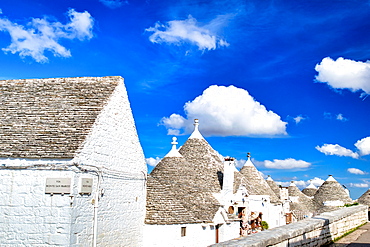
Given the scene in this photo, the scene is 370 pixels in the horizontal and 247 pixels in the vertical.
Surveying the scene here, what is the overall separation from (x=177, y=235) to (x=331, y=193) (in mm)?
25431

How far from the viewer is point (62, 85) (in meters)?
13.9

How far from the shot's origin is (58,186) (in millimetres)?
10398

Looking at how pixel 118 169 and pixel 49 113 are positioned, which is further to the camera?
pixel 118 169

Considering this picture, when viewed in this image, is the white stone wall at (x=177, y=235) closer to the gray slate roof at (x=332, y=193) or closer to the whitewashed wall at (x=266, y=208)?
the whitewashed wall at (x=266, y=208)

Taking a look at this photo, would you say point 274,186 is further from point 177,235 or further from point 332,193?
point 177,235

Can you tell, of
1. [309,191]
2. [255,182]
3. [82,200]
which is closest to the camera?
[82,200]

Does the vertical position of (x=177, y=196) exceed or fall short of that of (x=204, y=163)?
it falls short

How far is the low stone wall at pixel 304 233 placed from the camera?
7.17 m

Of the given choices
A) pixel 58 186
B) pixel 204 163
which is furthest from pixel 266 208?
pixel 58 186

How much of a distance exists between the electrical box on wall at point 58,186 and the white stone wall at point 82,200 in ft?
0.36

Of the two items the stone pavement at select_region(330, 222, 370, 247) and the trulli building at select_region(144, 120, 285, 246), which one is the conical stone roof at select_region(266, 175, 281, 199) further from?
the stone pavement at select_region(330, 222, 370, 247)

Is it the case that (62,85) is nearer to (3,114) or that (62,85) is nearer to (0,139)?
(3,114)

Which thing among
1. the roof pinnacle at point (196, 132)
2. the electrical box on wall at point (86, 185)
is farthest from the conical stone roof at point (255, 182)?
the electrical box on wall at point (86, 185)

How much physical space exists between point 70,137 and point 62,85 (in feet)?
11.4
